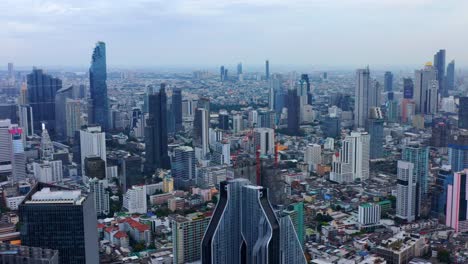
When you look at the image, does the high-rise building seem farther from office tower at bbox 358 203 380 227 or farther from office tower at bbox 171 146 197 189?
office tower at bbox 358 203 380 227

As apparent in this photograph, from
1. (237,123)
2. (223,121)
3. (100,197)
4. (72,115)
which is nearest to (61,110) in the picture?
(72,115)

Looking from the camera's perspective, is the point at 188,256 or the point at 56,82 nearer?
the point at 188,256

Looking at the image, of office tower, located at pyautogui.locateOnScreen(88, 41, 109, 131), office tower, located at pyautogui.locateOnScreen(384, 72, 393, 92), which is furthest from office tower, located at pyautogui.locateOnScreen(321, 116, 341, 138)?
office tower, located at pyautogui.locateOnScreen(88, 41, 109, 131)

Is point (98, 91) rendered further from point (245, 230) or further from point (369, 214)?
point (245, 230)

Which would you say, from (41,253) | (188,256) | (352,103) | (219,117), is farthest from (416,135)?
(41,253)

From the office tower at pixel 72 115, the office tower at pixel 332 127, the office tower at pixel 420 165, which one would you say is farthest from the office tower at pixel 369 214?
the office tower at pixel 72 115

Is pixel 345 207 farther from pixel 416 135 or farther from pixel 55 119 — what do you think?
pixel 55 119

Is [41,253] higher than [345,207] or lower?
higher

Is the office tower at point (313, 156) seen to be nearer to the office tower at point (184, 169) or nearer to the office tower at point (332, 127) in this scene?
the office tower at point (332, 127)
